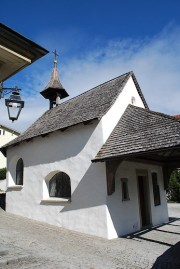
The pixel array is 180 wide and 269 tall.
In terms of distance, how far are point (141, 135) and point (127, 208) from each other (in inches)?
122

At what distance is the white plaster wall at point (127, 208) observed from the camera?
9.30m

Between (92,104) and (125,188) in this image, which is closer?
(125,188)

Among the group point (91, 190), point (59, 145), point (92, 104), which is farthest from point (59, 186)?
point (92, 104)

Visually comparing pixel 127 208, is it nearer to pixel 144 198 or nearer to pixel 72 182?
pixel 144 198

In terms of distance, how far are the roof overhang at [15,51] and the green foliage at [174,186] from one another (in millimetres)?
18634

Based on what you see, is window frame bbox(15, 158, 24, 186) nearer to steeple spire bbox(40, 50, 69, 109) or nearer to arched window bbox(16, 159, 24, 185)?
arched window bbox(16, 159, 24, 185)

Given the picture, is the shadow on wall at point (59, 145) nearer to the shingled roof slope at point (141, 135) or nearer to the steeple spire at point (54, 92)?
the shingled roof slope at point (141, 135)

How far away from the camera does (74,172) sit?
10.5 m

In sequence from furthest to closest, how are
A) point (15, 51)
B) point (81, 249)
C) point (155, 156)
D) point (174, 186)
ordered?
point (174, 186), point (155, 156), point (81, 249), point (15, 51)

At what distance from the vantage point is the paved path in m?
A: 6.25

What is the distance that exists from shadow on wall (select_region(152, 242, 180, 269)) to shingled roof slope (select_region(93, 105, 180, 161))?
295cm

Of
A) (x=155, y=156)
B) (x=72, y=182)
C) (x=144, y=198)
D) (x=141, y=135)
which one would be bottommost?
(x=144, y=198)

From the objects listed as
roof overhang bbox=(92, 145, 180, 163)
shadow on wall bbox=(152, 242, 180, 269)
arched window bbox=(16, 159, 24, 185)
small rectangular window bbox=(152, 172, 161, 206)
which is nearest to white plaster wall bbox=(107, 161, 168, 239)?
small rectangular window bbox=(152, 172, 161, 206)

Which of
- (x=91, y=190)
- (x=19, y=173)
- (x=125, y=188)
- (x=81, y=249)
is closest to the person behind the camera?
(x=81, y=249)
